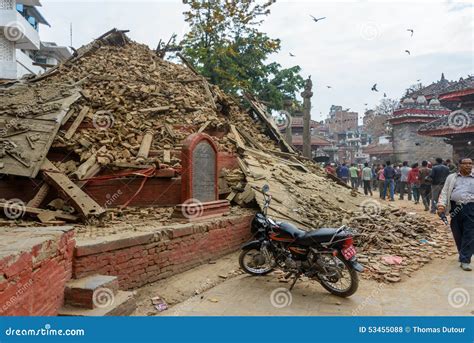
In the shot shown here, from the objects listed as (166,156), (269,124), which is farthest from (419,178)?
(166,156)

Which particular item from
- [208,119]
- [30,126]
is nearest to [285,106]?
[208,119]

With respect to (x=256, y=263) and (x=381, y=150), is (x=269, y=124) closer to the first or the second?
(x=256, y=263)

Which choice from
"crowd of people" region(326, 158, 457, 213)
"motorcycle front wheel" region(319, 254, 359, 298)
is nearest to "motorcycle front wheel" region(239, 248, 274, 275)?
"motorcycle front wheel" region(319, 254, 359, 298)

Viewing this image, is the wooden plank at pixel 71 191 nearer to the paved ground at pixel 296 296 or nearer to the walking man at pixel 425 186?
the paved ground at pixel 296 296

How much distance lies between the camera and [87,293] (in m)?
4.49

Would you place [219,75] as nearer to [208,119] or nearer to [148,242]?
[208,119]

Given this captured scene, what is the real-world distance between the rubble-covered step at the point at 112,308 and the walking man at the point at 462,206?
18.0 feet

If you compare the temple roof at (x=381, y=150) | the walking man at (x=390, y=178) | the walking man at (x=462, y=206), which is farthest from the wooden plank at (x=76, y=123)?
the temple roof at (x=381, y=150)

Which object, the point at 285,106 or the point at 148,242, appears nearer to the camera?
the point at 148,242

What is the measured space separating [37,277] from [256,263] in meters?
3.50

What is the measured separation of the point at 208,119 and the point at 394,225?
6.07 m

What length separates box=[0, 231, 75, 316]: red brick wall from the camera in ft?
11.4

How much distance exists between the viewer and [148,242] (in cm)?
597

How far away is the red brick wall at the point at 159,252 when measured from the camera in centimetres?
514
